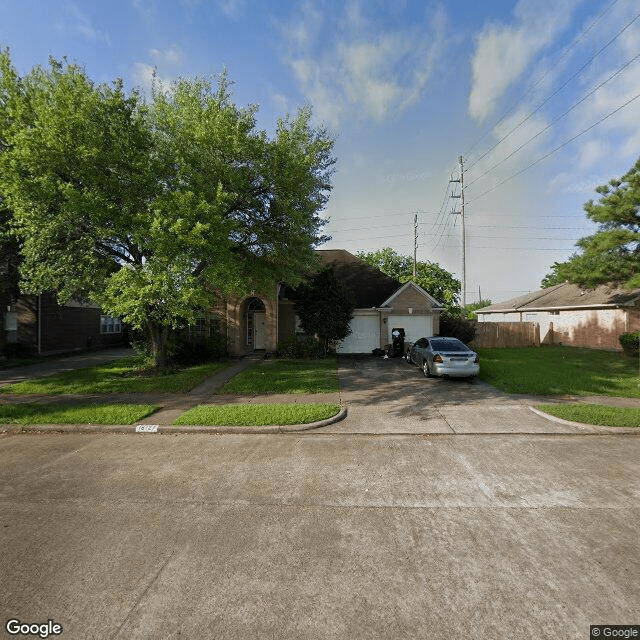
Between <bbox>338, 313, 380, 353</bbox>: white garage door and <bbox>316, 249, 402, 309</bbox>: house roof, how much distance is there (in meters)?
0.81

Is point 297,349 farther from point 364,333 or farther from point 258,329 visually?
point 364,333

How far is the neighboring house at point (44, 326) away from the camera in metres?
19.7

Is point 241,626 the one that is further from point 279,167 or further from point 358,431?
point 279,167

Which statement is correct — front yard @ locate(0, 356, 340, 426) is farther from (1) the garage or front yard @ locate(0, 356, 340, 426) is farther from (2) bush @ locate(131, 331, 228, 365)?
(1) the garage

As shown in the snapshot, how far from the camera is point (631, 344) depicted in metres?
19.2

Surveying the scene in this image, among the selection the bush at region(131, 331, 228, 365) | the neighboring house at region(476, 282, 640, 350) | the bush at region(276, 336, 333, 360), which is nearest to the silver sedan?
the bush at region(276, 336, 333, 360)

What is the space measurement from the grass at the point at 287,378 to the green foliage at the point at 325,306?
1.95 m

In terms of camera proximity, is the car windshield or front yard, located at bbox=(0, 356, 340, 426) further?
the car windshield

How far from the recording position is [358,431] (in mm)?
7117

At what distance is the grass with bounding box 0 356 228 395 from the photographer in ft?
34.8

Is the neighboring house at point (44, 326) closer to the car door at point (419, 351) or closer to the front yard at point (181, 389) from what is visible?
the front yard at point (181, 389)

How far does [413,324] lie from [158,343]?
1359cm
